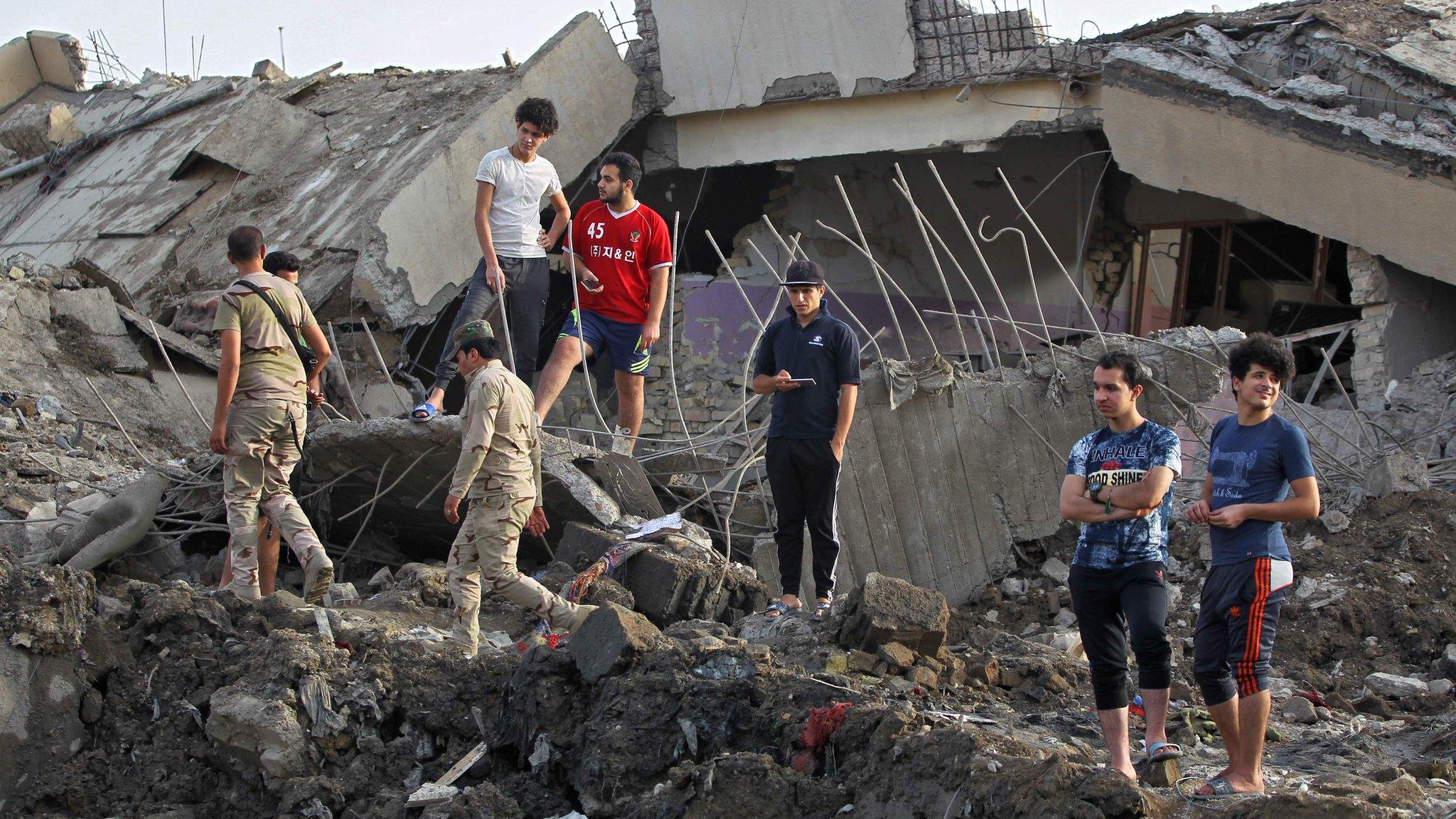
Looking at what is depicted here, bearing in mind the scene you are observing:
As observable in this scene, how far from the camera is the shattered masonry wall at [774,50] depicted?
1134cm

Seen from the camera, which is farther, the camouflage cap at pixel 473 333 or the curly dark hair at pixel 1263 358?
the camouflage cap at pixel 473 333

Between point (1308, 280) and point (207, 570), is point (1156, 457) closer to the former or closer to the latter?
point (207, 570)

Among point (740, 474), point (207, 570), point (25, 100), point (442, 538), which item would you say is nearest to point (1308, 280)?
point (740, 474)

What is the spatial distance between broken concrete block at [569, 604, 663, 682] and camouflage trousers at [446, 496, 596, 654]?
585 mm

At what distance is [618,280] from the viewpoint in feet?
24.4

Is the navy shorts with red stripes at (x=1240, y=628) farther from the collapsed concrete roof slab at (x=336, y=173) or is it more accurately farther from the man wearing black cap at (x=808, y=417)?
the collapsed concrete roof slab at (x=336, y=173)

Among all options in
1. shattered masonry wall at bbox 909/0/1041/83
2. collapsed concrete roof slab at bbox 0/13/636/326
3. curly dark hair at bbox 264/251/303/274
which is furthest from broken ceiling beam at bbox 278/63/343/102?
curly dark hair at bbox 264/251/303/274

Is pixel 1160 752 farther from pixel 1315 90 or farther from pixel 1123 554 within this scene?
pixel 1315 90

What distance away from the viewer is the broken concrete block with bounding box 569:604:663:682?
15.6ft

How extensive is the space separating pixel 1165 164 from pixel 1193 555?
3.73m

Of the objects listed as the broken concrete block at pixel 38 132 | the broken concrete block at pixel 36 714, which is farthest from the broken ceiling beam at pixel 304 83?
the broken concrete block at pixel 36 714

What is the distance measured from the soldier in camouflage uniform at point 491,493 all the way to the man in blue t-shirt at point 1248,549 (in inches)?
93.4

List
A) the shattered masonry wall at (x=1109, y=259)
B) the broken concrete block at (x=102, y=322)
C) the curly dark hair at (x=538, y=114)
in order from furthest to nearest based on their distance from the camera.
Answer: the shattered masonry wall at (x=1109, y=259) < the broken concrete block at (x=102, y=322) < the curly dark hair at (x=538, y=114)

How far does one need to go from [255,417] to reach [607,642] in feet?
7.28
